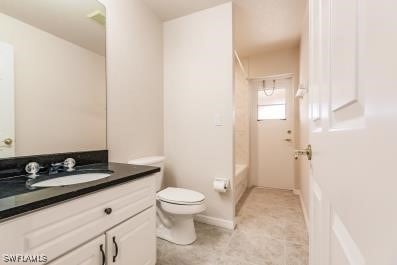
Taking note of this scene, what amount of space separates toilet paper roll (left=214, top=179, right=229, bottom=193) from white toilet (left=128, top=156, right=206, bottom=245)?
258mm

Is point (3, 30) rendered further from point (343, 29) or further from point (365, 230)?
point (365, 230)

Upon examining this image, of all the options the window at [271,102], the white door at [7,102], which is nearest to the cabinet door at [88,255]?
the white door at [7,102]

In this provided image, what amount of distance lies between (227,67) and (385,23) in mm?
1947

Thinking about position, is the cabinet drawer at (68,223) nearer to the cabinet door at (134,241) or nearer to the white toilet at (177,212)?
the cabinet door at (134,241)

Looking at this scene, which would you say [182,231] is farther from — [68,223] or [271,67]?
[271,67]

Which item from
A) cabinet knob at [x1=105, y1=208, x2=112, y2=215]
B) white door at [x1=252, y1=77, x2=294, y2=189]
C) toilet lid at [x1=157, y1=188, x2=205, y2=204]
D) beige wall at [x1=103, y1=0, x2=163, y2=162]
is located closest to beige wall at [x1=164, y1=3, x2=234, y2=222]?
beige wall at [x1=103, y1=0, x2=163, y2=162]

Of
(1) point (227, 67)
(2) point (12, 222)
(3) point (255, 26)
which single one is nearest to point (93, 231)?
(2) point (12, 222)

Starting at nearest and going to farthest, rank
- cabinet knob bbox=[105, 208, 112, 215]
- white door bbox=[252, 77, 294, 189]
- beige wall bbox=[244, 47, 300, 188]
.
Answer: cabinet knob bbox=[105, 208, 112, 215], beige wall bbox=[244, 47, 300, 188], white door bbox=[252, 77, 294, 189]

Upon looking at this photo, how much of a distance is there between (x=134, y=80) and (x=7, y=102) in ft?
3.45

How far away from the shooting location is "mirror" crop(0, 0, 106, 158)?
1.13 m

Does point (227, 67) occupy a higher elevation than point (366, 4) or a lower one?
higher

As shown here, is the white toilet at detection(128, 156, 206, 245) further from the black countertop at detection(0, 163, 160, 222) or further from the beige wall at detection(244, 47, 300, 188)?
the beige wall at detection(244, 47, 300, 188)

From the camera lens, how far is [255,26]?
2564mm

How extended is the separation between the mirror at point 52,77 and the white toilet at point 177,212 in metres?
0.61
